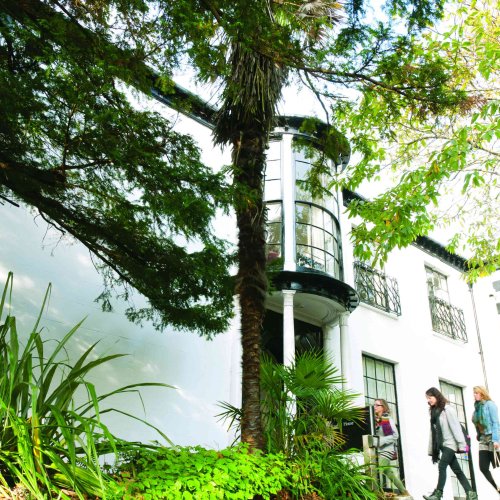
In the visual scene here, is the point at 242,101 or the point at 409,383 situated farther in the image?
the point at 409,383

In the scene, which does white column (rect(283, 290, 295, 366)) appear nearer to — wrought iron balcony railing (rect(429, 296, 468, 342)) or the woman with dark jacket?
the woman with dark jacket

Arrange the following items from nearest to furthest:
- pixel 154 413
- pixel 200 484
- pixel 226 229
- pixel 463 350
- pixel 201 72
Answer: pixel 200 484 → pixel 201 72 → pixel 154 413 → pixel 226 229 → pixel 463 350

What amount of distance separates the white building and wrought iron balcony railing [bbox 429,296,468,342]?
41mm

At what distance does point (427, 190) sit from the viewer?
6.87 m

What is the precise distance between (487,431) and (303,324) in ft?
14.4

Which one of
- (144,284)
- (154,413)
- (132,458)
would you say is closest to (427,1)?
(144,284)

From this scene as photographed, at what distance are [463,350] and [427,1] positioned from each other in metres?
12.0

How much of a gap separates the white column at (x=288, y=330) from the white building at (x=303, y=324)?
0.08ft

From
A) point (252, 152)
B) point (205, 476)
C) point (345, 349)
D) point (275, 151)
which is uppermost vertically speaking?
point (275, 151)

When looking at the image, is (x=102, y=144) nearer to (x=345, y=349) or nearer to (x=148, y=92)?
(x=148, y=92)

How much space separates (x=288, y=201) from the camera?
33.1 feet

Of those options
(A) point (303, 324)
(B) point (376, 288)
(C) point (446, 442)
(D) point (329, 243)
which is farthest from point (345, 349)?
(C) point (446, 442)

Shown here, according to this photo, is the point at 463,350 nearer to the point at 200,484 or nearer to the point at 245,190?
the point at 245,190

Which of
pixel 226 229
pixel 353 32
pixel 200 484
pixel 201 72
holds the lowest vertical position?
pixel 200 484
